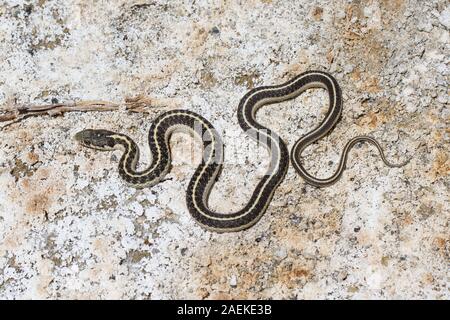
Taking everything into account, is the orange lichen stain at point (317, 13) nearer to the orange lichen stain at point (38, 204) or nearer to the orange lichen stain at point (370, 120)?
the orange lichen stain at point (370, 120)

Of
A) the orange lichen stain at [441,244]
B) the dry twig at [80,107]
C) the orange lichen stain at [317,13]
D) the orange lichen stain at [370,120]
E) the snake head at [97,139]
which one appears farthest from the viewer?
the orange lichen stain at [317,13]

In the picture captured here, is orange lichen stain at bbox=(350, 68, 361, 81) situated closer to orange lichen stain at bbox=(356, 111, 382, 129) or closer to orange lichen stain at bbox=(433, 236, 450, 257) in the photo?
orange lichen stain at bbox=(356, 111, 382, 129)

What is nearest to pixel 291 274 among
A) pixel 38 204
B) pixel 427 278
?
pixel 427 278

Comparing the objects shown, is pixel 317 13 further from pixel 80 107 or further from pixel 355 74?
pixel 80 107

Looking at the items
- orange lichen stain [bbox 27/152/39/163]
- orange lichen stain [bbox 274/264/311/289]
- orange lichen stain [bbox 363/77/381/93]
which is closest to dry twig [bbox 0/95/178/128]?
orange lichen stain [bbox 27/152/39/163]

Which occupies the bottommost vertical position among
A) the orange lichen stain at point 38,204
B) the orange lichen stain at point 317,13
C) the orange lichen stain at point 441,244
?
the orange lichen stain at point 441,244

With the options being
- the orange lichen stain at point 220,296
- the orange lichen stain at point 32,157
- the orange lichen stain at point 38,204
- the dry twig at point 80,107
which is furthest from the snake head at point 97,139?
the orange lichen stain at point 220,296
